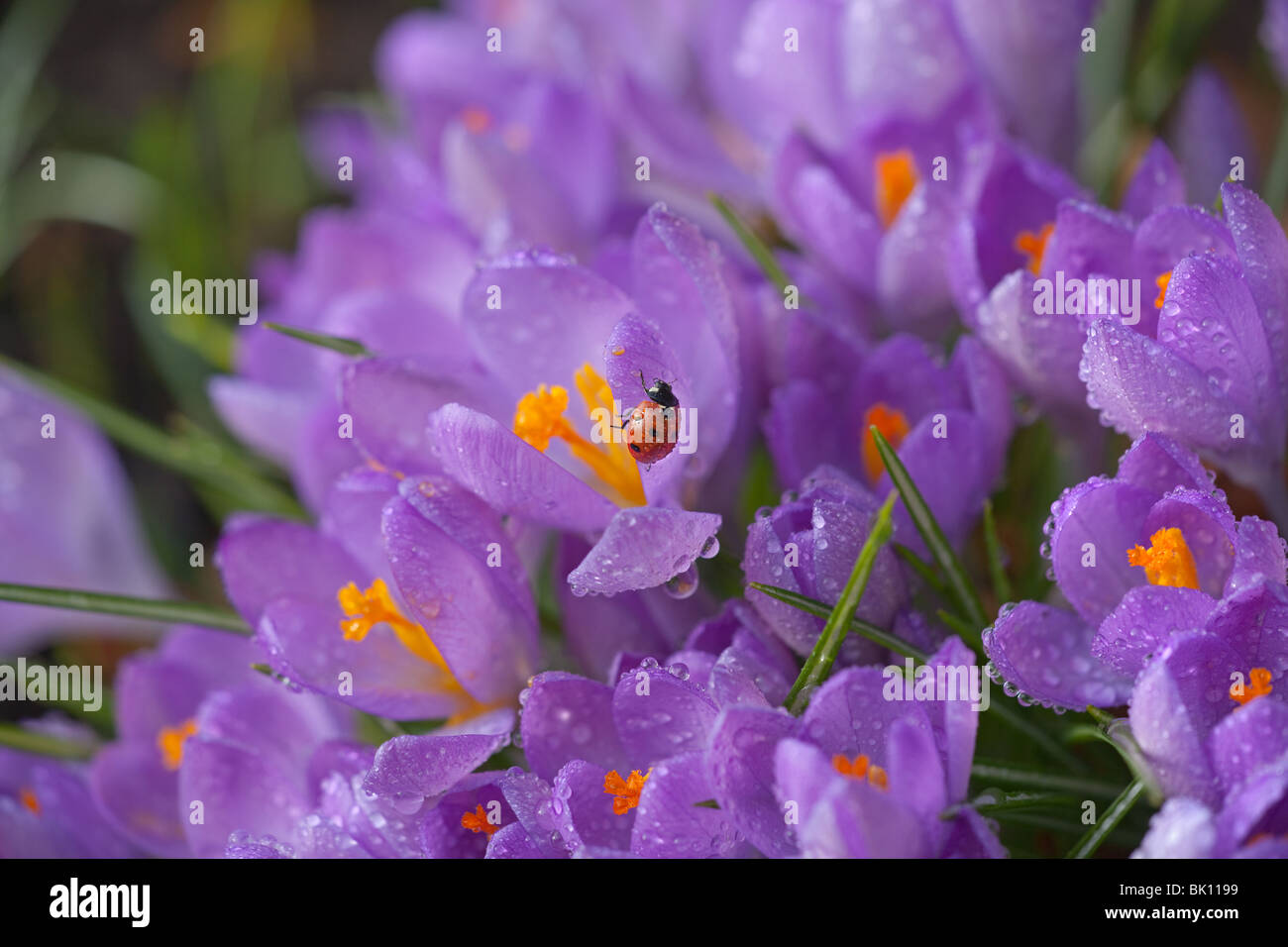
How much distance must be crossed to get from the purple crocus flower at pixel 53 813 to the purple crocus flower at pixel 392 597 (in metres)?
0.14

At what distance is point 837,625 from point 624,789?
0.10 m

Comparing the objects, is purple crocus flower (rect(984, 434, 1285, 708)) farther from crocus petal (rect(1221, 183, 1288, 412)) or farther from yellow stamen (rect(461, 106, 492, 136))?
yellow stamen (rect(461, 106, 492, 136))

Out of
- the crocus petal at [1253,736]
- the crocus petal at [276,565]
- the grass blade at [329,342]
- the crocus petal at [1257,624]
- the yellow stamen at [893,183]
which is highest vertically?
the yellow stamen at [893,183]

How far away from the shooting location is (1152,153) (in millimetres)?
567

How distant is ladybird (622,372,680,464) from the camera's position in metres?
0.48

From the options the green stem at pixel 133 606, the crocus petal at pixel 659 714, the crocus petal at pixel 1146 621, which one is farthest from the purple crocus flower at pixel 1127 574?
the green stem at pixel 133 606

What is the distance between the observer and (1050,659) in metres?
0.47

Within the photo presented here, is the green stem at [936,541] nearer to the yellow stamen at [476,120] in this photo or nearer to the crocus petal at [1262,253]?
the crocus petal at [1262,253]

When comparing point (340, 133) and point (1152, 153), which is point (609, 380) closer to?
point (1152, 153)

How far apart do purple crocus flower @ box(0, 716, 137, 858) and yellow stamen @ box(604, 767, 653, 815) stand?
0.28m

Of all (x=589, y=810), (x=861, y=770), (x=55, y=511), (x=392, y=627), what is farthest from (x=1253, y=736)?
(x=55, y=511)

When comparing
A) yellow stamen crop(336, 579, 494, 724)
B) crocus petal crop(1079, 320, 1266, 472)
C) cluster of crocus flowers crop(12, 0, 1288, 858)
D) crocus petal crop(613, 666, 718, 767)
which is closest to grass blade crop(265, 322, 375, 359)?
cluster of crocus flowers crop(12, 0, 1288, 858)

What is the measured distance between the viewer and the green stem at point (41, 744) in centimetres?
62
